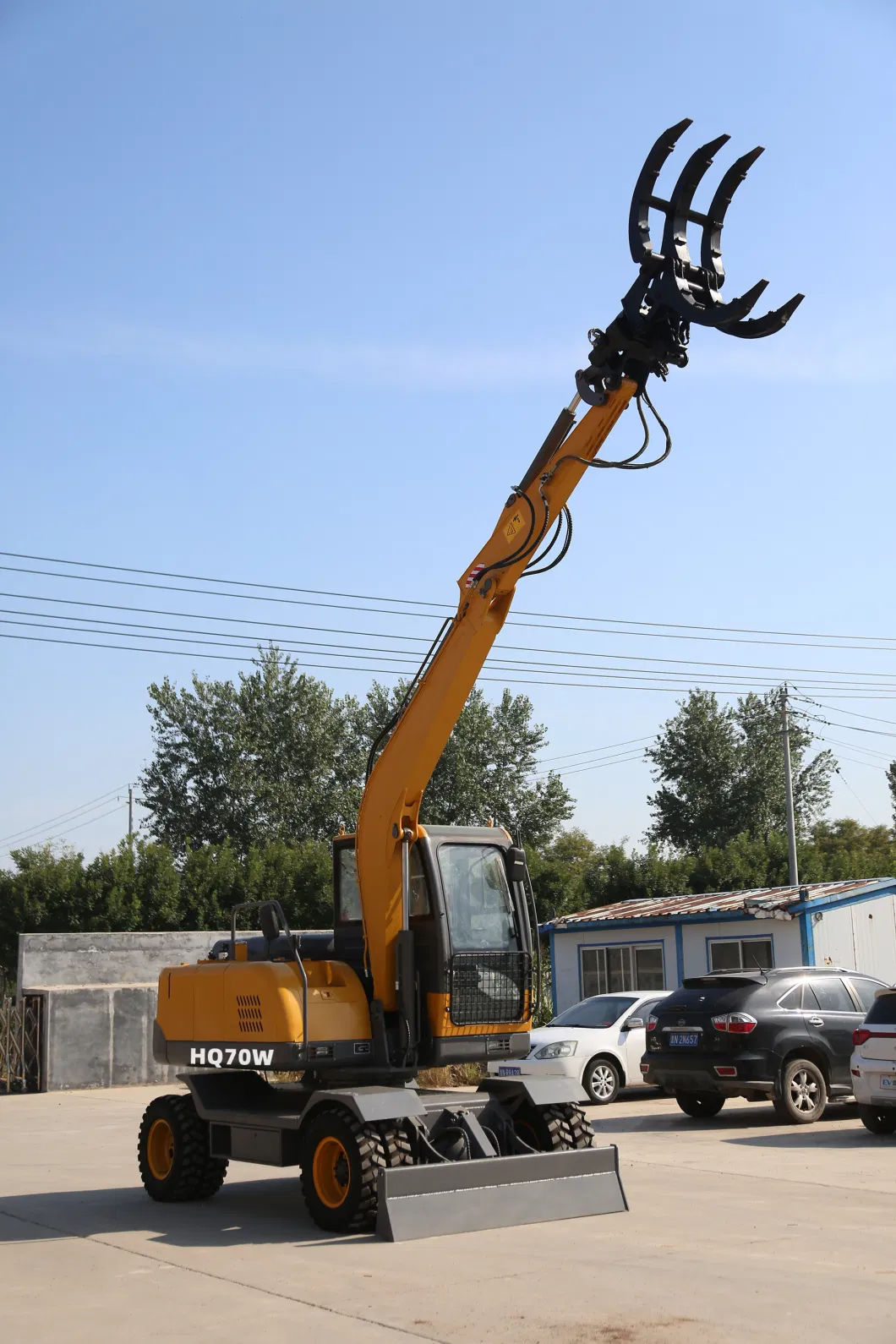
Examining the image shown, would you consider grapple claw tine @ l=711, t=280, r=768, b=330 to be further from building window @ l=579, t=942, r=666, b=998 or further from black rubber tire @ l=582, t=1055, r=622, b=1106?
building window @ l=579, t=942, r=666, b=998

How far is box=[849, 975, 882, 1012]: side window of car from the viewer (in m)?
16.9

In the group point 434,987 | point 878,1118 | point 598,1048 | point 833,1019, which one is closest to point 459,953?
point 434,987

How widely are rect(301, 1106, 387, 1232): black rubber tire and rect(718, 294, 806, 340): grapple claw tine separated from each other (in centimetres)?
596

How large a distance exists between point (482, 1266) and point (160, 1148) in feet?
13.3

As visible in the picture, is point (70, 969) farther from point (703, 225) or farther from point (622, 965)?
point (703, 225)

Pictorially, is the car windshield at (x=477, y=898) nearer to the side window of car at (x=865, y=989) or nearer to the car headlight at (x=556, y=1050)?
the side window of car at (x=865, y=989)

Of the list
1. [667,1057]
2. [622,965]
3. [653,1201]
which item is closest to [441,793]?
[622,965]

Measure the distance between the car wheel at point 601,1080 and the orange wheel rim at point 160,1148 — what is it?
27.1 ft

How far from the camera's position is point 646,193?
9766 millimetres

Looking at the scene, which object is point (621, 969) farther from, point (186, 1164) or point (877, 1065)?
point (186, 1164)

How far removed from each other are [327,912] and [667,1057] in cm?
2079

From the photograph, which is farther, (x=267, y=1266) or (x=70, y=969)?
(x=70, y=969)

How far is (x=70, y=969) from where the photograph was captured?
25.2 m

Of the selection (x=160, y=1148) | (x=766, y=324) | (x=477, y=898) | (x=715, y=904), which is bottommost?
(x=160, y=1148)
